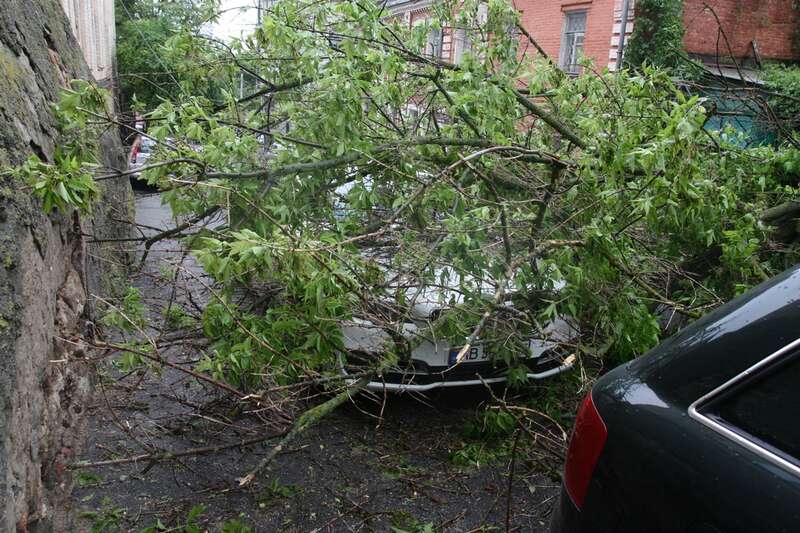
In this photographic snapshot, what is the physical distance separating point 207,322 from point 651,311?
9.08 ft

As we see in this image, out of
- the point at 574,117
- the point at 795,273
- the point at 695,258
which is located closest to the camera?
the point at 795,273

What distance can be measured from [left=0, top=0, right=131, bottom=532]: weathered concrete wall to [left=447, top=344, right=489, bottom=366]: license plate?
2.29 meters

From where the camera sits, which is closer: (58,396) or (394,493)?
(58,396)

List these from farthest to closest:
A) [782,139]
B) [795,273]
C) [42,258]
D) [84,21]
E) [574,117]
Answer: [84,21]
[782,139]
[574,117]
[42,258]
[795,273]

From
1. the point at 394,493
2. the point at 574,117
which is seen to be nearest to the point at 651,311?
the point at 574,117

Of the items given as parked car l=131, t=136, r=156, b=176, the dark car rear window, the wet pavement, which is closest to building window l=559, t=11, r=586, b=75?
parked car l=131, t=136, r=156, b=176

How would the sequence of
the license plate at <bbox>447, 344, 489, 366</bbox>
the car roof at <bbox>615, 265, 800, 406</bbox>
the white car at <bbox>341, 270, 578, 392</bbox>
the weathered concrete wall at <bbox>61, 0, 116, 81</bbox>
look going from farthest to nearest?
the weathered concrete wall at <bbox>61, 0, 116, 81</bbox>
the license plate at <bbox>447, 344, 489, 366</bbox>
the white car at <bbox>341, 270, 578, 392</bbox>
the car roof at <bbox>615, 265, 800, 406</bbox>

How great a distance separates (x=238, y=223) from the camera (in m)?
3.83

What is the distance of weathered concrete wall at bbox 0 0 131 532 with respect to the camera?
2393 millimetres

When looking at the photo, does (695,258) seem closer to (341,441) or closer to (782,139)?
(782,139)

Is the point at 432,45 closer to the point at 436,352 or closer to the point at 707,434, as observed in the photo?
the point at 436,352

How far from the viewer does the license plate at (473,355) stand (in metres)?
4.44

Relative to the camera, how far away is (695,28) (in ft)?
50.8

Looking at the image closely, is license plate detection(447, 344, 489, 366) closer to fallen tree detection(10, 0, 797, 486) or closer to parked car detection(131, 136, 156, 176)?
fallen tree detection(10, 0, 797, 486)
